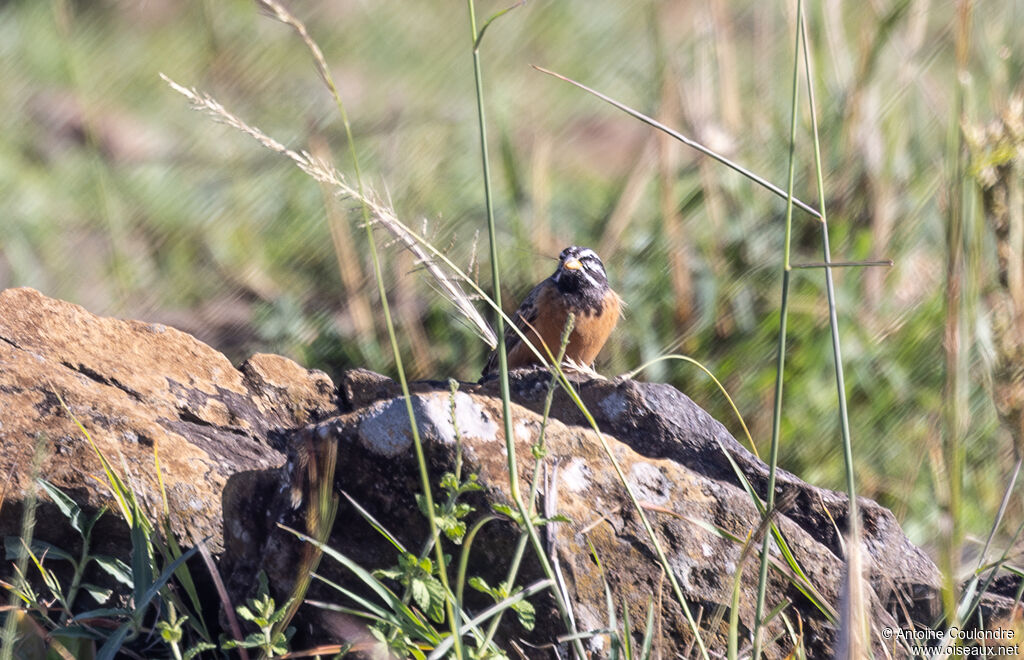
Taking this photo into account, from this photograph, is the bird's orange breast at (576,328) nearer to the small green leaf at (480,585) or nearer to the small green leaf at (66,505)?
the small green leaf at (66,505)

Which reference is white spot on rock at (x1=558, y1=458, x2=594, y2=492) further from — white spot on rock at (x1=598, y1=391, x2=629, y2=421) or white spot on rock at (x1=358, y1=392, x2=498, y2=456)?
white spot on rock at (x1=598, y1=391, x2=629, y2=421)

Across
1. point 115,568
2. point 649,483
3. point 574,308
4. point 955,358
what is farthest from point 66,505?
point 574,308

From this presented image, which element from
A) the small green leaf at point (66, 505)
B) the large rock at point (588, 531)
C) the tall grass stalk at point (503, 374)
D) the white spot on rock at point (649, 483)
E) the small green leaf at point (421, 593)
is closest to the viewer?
the tall grass stalk at point (503, 374)

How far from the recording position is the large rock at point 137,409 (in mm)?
2859

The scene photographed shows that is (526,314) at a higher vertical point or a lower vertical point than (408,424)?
lower

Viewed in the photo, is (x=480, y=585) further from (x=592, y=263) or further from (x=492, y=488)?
(x=592, y=263)

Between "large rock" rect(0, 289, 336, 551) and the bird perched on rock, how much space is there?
1.56 meters

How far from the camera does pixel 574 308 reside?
194 inches

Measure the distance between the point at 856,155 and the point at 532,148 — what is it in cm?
177

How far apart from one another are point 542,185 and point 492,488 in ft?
10.7

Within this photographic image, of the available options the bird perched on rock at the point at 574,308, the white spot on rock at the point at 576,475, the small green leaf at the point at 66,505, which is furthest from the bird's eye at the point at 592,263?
the small green leaf at the point at 66,505

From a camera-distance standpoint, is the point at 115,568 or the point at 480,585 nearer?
the point at 480,585

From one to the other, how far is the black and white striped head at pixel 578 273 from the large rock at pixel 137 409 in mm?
1640

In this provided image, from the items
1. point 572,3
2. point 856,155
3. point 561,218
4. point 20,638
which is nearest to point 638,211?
point 561,218
